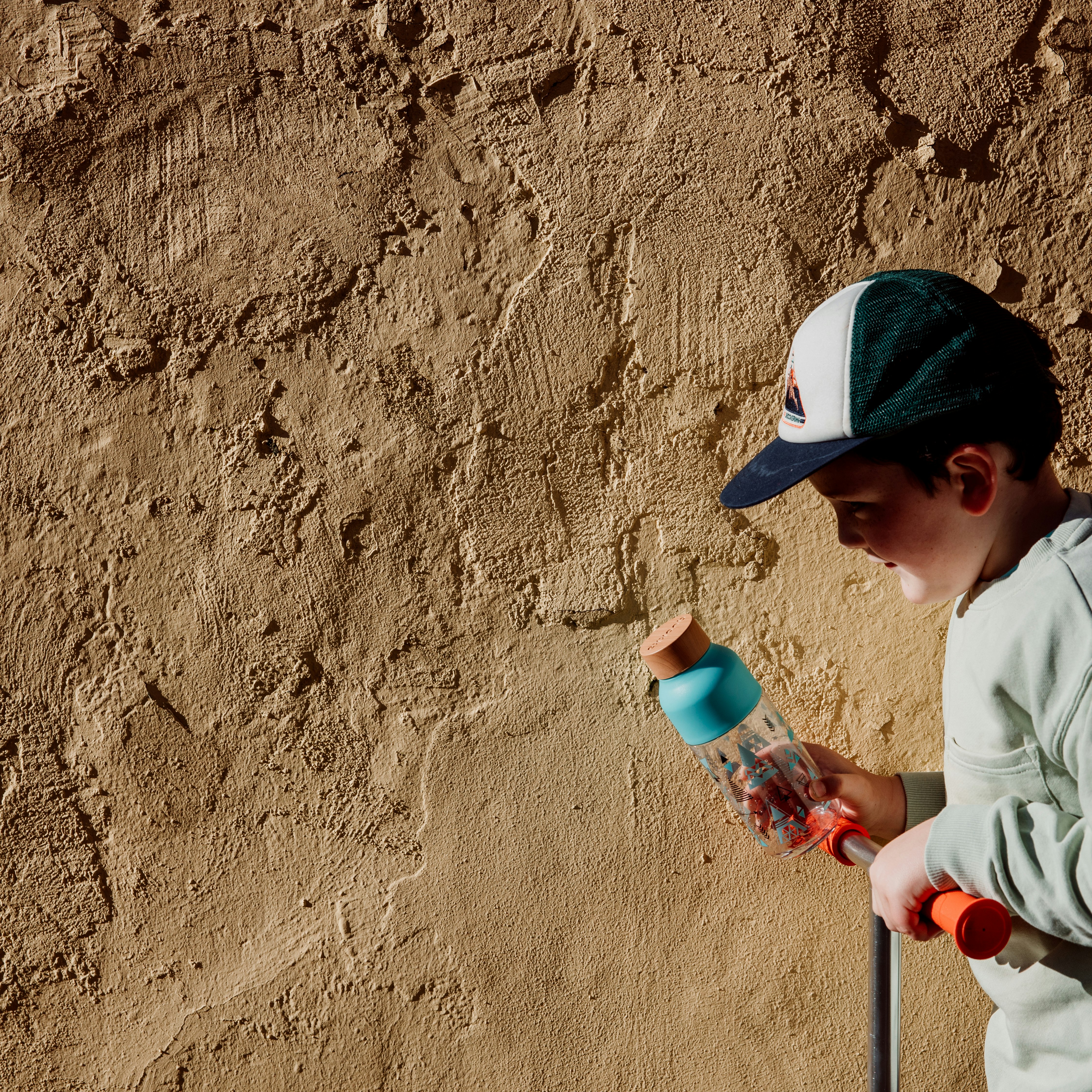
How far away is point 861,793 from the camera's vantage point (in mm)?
1054

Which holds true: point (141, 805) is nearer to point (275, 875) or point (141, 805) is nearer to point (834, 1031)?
point (275, 875)

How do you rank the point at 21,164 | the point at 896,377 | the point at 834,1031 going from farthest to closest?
the point at 834,1031, the point at 21,164, the point at 896,377

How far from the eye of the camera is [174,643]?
107 centimetres

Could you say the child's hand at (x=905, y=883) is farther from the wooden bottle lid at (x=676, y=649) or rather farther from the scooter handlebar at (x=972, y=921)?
the wooden bottle lid at (x=676, y=649)

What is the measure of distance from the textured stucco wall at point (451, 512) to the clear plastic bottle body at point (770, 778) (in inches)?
2.8

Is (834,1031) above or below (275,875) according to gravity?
below

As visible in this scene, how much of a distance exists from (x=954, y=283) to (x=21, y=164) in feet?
3.36

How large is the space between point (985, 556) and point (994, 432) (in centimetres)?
13

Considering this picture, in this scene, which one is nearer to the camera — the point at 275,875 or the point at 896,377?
the point at 896,377

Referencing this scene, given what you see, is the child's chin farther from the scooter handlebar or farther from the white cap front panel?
the scooter handlebar

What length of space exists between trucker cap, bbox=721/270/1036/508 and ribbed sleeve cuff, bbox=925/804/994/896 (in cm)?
35

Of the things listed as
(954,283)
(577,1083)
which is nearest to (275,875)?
(577,1083)

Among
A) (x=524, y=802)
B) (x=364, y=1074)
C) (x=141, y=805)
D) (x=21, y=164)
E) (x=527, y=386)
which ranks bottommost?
(x=364, y=1074)

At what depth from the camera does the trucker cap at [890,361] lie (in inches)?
32.0
